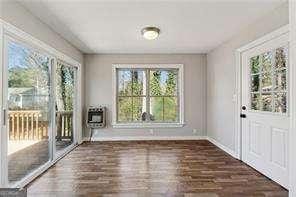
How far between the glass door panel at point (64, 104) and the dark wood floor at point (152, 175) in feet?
1.23

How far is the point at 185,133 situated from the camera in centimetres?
720

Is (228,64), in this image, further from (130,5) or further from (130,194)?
(130,194)

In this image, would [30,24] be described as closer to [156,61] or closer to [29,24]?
[29,24]

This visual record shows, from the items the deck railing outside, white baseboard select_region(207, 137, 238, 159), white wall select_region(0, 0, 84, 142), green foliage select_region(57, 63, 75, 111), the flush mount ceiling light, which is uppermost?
the flush mount ceiling light

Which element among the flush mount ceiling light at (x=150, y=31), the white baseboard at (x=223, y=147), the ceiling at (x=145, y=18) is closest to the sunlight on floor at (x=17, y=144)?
the ceiling at (x=145, y=18)

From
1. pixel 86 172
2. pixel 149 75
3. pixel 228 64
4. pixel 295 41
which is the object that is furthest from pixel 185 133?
pixel 295 41

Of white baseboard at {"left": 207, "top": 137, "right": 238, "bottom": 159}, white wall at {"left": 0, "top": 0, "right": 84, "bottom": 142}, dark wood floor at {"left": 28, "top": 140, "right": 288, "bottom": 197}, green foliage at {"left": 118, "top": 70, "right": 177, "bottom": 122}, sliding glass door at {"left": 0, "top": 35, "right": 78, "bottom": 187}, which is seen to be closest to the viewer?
white wall at {"left": 0, "top": 0, "right": 84, "bottom": 142}

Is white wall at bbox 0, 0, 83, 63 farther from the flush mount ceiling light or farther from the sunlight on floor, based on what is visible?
the flush mount ceiling light

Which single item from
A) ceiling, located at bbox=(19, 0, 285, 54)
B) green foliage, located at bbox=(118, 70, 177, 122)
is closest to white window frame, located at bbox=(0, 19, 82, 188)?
ceiling, located at bbox=(19, 0, 285, 54)

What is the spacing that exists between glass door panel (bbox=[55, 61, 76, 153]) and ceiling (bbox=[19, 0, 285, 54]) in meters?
0.70

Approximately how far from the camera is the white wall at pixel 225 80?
159 inches

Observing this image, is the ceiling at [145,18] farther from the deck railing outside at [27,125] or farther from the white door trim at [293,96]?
the white door trim at [293,96]

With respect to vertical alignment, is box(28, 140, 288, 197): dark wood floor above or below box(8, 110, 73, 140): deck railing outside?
below

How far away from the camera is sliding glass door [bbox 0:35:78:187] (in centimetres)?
318
